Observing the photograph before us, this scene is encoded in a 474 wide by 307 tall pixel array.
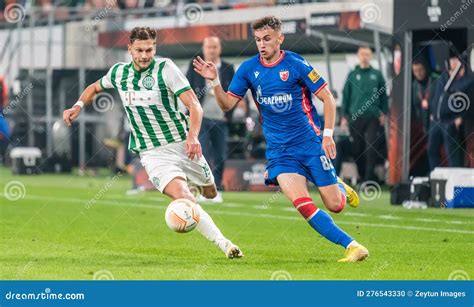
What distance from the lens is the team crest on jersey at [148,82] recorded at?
40.8 feet

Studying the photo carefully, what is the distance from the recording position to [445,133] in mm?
20234

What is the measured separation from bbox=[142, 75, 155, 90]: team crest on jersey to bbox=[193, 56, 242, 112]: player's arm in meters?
0.56

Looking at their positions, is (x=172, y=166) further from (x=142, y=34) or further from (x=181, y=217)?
(x=142, y=34)

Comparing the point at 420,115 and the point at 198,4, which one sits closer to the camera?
the point at 420,115

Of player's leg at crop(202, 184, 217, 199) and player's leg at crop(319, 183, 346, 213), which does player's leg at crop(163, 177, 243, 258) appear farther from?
player's leg at crop(319, 183, 346, 213)

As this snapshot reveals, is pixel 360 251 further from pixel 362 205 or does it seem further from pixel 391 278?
pixel 362 205

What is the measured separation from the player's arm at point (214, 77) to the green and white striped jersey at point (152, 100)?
0.39m

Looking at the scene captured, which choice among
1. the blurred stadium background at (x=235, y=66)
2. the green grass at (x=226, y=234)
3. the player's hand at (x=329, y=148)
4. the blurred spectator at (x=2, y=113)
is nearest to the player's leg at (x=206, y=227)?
the green grass at (x=226, y=234)

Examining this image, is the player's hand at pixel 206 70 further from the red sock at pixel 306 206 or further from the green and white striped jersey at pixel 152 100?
the red sock at pixel 306 206

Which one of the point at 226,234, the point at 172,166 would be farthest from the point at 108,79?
the point at 226,234

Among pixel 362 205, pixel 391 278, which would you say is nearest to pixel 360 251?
pixel 391 278

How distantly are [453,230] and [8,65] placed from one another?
1850cm

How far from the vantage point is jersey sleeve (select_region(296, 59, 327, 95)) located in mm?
12242

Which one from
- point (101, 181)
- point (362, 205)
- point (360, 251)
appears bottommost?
point (101, 181)
